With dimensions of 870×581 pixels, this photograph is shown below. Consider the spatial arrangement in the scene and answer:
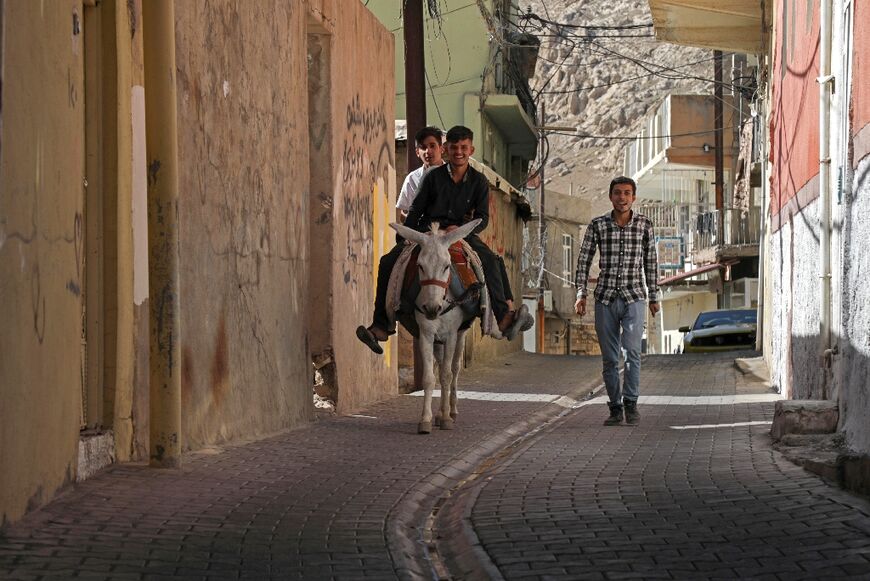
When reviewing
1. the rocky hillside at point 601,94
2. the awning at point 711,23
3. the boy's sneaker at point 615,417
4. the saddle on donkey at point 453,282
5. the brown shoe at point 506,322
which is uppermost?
the rocky hillside at point 601,94

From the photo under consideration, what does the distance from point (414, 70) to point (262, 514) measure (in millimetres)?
10907

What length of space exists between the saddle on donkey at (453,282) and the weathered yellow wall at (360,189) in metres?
2.02

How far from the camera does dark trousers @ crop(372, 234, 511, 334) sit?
40.3 feet

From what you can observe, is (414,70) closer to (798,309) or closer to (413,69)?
(413,69)

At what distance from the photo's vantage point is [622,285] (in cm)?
1272

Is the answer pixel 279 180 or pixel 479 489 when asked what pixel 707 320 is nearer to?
pixel 279 180

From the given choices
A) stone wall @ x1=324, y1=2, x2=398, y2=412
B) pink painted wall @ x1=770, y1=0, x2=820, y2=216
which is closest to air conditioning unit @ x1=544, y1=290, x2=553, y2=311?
pink painted wall @ x1=770, y1=0, x2=820, y2=216

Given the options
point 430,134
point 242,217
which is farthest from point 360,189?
point 242,217

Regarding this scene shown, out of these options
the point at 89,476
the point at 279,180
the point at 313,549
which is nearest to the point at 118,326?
the point at 89,476

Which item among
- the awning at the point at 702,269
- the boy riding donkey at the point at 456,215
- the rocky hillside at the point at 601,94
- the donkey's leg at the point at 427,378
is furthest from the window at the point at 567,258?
the donkey's leg at the point at 427,378

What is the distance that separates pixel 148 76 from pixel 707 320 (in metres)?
30.4

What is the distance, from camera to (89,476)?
321 inches

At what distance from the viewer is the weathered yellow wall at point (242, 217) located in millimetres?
9945

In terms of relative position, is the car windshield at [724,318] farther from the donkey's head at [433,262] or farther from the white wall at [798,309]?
the donkey's head at [433,262]
